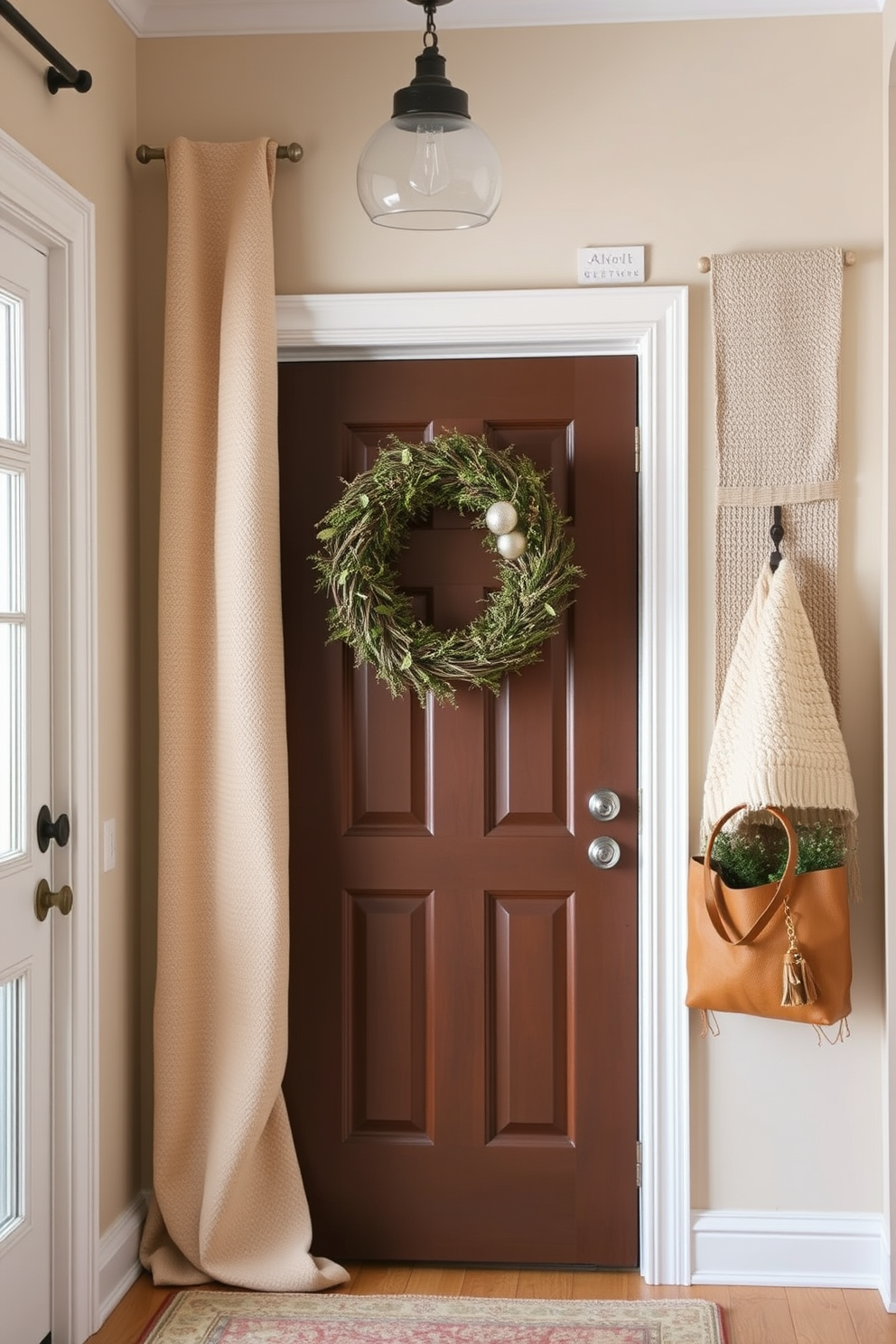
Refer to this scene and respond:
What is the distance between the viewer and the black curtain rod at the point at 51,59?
1.98m

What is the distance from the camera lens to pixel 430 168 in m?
1.69

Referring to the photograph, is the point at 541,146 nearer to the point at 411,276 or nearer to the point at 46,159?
the point at 411,276

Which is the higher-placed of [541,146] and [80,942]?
[541,146]

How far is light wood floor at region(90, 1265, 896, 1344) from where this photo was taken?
7.81ft

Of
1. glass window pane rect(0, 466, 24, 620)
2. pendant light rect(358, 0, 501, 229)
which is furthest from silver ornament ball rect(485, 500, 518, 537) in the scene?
glass window pane rect(0, 466, 24, 620)

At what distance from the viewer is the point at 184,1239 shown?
2.59 m

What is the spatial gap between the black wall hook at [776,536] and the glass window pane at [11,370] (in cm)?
151

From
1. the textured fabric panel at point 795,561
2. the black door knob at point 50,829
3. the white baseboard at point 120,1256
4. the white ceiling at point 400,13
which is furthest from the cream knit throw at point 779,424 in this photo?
the white baseboard at point 120,1256

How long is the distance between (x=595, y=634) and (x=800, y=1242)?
136 cm

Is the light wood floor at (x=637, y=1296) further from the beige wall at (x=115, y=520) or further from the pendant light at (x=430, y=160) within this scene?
the pendant light at (x=430, y=160)

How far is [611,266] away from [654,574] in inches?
26.0

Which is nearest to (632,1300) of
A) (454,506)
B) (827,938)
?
(827,938)

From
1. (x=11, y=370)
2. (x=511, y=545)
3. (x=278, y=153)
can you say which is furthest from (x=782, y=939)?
(x=278, y=153)

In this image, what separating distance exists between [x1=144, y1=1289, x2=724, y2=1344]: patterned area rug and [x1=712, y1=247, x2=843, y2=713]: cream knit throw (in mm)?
1297
